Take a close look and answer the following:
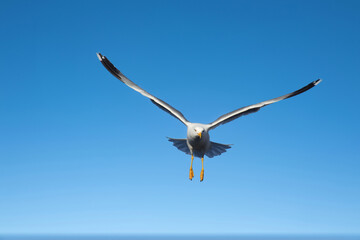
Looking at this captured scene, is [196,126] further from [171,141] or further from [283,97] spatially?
[283,97]

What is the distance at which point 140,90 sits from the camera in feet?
50.3

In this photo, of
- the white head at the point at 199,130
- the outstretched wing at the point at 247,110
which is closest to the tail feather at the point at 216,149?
the outstretched wing at the point at 247,110

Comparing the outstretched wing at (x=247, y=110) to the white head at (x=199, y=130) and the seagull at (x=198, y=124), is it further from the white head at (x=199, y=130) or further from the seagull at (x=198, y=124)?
the white head at (x=199, y=130)

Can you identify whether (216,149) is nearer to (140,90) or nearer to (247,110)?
(247,110)

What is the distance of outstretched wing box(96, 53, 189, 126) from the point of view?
1446 cm

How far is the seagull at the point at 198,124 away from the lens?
13125mm

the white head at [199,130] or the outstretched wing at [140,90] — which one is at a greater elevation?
the outstretched wing at [140,90]

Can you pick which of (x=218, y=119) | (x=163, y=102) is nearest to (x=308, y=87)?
(x=218, y=119)

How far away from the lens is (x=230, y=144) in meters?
15.0

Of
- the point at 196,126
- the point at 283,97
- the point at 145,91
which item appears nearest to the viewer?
the point at 196,126

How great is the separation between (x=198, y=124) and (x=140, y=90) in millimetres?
3255

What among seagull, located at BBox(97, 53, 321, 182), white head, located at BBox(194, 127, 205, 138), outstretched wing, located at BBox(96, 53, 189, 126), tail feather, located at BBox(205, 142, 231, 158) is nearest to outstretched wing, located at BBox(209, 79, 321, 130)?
seagull, located at BBox(97, 53, 321, 182)

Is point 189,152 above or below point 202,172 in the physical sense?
above

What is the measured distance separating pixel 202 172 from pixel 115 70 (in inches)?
234
